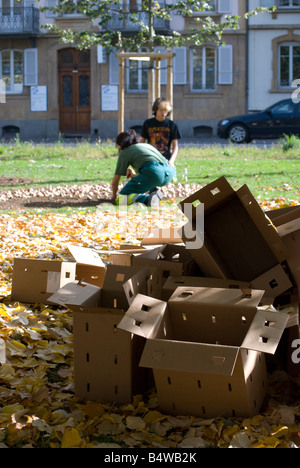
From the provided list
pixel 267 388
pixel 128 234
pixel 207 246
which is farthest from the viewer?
pixel 128 234

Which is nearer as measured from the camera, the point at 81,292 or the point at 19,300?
the point at 81,292

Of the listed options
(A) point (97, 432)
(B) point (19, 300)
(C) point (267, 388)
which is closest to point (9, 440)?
(A) point (97, 432)

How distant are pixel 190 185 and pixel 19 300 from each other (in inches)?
272

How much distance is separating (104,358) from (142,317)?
34cm

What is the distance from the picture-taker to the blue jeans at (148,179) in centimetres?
965

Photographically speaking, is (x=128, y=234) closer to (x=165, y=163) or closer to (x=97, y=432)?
(x=165, y=163)

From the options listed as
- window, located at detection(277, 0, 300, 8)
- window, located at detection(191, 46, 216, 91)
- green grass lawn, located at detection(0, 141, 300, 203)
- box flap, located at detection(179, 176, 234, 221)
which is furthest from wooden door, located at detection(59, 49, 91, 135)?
box flap, located at detection(179, 176, 234, 221)

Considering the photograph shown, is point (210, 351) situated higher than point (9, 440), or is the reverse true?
point (210, 351)

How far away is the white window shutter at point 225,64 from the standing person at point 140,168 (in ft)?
71.3

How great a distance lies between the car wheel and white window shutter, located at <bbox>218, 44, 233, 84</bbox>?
6014 mm

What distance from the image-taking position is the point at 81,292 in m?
3.97

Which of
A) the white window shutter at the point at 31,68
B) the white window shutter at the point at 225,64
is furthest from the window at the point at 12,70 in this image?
the white window shutter at the point at 225,64

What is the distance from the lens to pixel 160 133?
1091 centimetres

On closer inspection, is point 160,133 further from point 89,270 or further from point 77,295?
point 77,295
